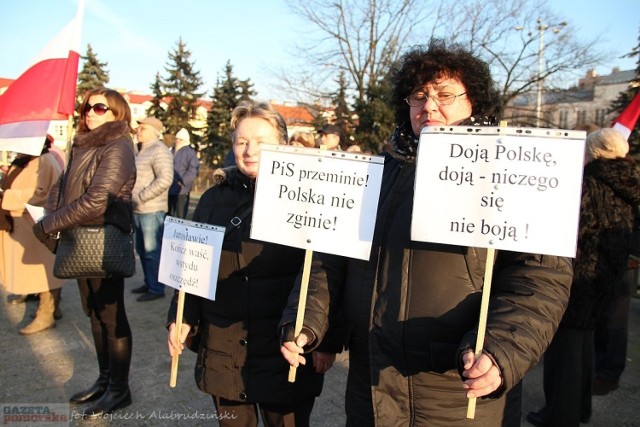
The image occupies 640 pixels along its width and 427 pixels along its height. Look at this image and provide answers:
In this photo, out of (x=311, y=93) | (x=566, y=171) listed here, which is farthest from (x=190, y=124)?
(x=566, y=171)

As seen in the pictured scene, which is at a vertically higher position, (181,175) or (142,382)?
(181,175)

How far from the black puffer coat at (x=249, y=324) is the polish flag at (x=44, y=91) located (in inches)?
100

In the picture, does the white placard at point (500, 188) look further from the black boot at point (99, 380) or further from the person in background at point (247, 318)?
the black boot at point (99, 380)

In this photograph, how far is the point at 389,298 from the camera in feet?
5.39

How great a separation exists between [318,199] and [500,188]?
652 millimetres

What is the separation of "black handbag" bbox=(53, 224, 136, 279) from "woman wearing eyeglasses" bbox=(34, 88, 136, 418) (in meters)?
0.09

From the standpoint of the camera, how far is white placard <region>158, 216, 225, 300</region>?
216cm

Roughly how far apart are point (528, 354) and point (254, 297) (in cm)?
122

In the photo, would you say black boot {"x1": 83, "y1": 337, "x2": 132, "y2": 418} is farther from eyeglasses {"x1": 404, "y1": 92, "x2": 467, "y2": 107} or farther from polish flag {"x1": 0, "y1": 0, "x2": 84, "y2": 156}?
eyeglasses {"x1": 404, "y1": 92, "x2": 467, "y2": 107}

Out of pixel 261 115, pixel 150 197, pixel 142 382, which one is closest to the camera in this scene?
pixel 261 115

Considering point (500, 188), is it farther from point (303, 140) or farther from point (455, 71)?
point (303, 140)

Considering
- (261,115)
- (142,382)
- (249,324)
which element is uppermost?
(261,115)

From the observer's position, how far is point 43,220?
3025 millimetres

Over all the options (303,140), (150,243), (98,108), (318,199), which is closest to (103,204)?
(98,108)
